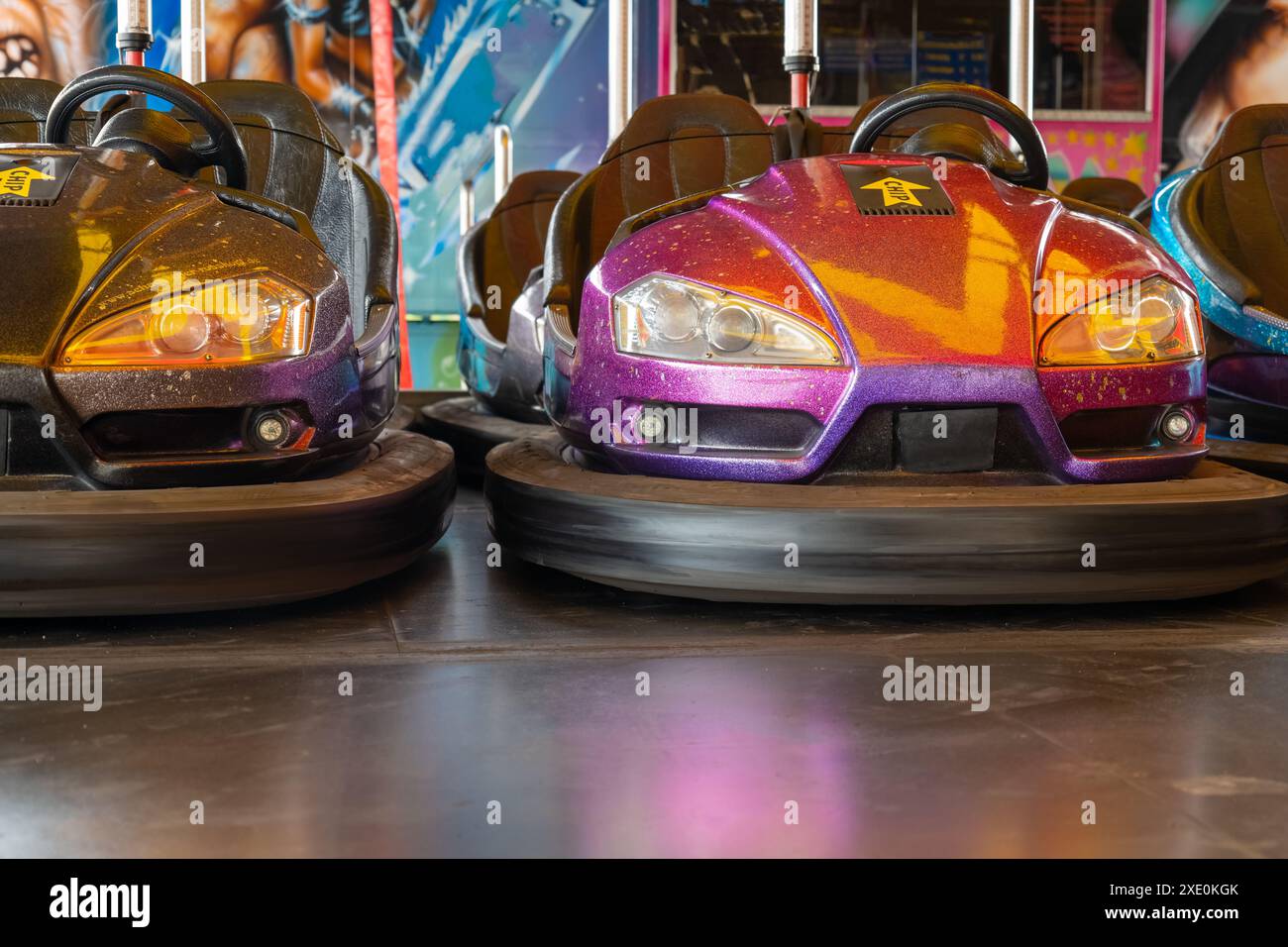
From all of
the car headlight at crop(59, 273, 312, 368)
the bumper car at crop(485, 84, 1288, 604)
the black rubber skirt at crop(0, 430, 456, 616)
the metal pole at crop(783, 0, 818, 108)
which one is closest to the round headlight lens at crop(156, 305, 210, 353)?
the car headlight at crop(59, 273, 312, 368)

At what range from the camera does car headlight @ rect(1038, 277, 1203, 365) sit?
1810 millimetres

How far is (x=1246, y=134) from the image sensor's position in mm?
3012

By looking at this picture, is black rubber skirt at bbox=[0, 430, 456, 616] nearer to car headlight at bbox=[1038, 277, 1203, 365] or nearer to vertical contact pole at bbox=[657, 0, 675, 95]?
car headlight at bbox=[1038, 277, 1203, 365]

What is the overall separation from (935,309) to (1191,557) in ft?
1.44

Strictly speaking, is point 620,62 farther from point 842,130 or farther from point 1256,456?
point 1256,456

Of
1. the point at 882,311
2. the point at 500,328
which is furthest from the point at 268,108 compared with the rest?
the point at 882,311

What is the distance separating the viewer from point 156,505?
5.28ft

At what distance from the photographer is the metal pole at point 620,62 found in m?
3.35

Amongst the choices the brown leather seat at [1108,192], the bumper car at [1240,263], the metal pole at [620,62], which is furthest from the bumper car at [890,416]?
the brown leather seat at [1108,192]

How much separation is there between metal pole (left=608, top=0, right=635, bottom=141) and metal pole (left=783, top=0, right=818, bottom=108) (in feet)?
1.46

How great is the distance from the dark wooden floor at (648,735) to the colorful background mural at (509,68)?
555 cm

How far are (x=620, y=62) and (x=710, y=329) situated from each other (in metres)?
1.78

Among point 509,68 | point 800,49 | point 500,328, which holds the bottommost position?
point 500,328
